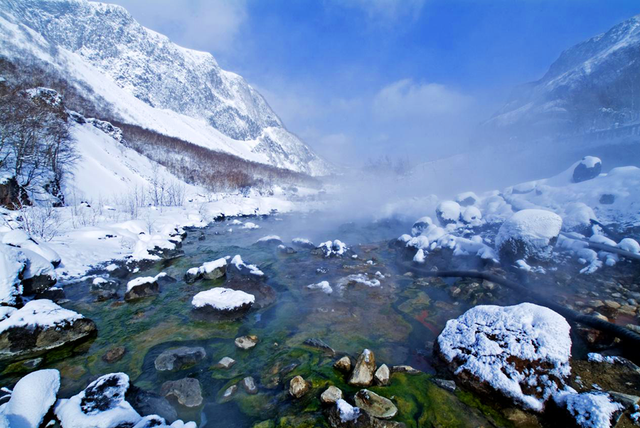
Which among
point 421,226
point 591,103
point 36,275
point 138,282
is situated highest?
point 591,103

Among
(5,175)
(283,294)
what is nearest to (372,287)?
(283,294)

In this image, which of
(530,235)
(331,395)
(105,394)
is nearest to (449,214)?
(530,235)

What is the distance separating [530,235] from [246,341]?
35.1ft

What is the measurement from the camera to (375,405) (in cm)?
347

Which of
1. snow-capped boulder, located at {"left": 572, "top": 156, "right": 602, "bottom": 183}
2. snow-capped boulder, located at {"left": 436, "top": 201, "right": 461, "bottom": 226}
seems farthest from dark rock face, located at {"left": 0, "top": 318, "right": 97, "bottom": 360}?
snow-capped boulder, located at {"left": 572, "top": 156, "right": 602, "bottom": 183}

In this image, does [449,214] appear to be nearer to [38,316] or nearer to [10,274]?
[38,316]

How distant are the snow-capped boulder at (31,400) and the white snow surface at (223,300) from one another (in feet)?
9.72

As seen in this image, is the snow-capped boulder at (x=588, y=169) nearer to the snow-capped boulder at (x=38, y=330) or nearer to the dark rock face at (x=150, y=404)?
the dark rock face at (x=150, y=404)

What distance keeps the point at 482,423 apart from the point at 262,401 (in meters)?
3.15

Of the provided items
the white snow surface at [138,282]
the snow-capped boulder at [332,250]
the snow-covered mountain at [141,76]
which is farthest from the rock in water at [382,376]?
the snow-covered mountain at [141,76]

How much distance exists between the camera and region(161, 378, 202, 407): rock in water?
3.78 meters

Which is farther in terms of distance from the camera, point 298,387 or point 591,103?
point 591,103

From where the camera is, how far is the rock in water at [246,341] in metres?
5.22

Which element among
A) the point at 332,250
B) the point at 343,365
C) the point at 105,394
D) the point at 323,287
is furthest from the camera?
the point at 332,250
